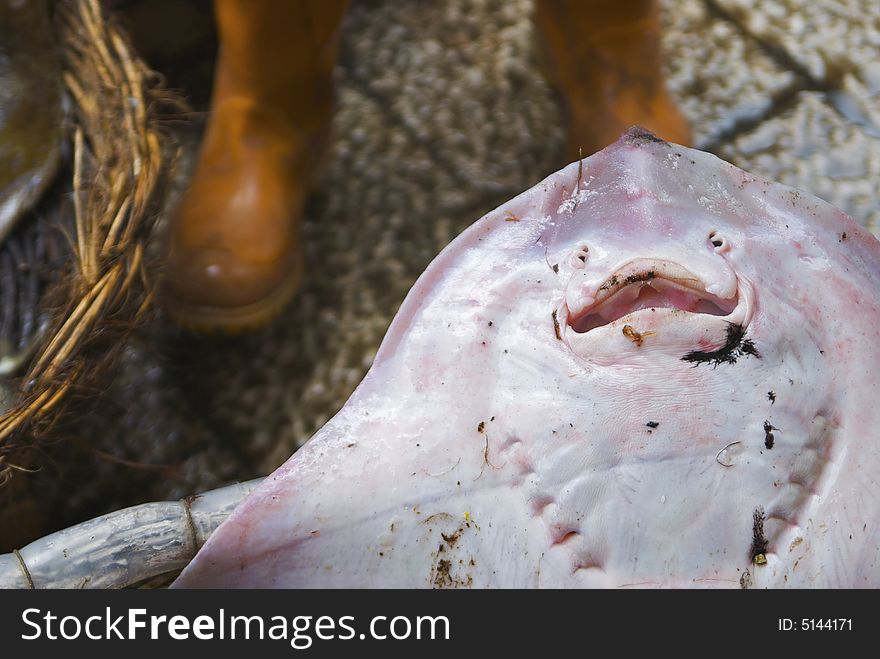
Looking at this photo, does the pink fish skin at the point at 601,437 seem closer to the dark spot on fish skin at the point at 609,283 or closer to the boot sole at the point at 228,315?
the dark spot on fish skin at the point at 609,283

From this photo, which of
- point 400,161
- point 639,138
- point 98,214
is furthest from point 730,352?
point 400,161

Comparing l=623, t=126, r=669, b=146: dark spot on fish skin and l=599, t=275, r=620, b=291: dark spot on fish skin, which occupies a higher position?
l=623, t=126, r=669, b=146: dark spot on fish skin

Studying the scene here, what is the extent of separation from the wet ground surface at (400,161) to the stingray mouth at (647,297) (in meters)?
0.45

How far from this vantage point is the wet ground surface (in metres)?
0.95

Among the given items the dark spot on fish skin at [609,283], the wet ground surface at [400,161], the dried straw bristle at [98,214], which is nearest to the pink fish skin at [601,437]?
the dark spot on fish skin at [609,283]

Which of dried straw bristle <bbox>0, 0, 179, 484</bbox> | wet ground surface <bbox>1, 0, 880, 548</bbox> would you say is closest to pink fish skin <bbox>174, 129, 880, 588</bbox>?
dried straw bristle <bbox>0, 0, 179, 484</bbox>

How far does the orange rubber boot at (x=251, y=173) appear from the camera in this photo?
3.13 feet

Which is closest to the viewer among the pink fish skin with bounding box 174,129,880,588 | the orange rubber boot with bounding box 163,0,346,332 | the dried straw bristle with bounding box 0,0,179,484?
the pink fish skin with bounding box 174,129,880,588

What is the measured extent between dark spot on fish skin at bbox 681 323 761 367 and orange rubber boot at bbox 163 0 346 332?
21.3 inches

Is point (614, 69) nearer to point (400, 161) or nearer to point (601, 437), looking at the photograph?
point (400, 161)

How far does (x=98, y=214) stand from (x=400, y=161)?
46cm

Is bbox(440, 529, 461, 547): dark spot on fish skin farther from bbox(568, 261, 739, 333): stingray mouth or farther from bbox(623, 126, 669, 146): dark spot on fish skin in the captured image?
bbox(623, 126, 669, 146): dark spot on fish skin

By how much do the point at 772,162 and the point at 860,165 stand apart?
0.34 feet

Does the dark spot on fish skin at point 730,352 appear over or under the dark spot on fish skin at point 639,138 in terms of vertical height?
under
